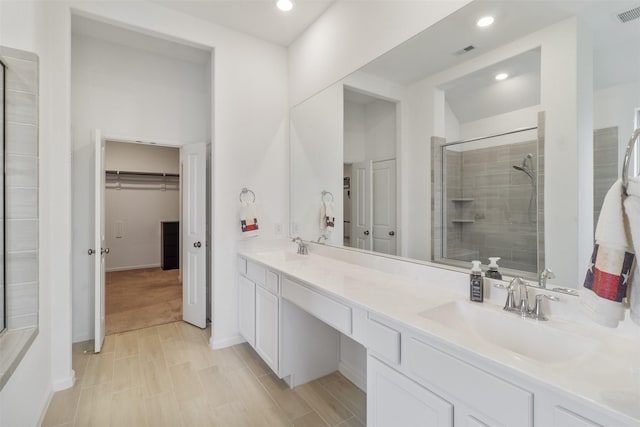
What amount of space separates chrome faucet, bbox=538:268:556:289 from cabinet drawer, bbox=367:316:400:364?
2.15ft

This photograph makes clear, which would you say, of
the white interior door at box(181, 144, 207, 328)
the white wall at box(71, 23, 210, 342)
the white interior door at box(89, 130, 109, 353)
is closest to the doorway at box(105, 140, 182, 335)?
the white interior door at box(181, 144, 207, 328)

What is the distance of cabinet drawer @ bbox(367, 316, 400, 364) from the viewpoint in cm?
121

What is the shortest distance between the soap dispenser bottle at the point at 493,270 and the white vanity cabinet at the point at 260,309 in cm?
134

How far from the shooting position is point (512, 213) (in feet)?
4.56

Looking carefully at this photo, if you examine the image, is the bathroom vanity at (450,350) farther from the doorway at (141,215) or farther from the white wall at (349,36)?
the doorway at (141,215)

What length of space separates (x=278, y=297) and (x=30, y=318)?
4.69 feet

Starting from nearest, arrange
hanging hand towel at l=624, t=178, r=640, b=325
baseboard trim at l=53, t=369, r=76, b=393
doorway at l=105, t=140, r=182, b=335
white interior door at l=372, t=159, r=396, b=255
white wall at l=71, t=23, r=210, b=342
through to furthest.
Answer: hanging hand towel at l=624, t=178, r=640, b=325 < white interior door at l=372, t=159, r=396, b=255 < baseboard trim at l=53, t=369, r=76, b=393 < white wall at l=71, t=23, r=210, b=342 < doorway at l=105, t=140, r=182, b=335

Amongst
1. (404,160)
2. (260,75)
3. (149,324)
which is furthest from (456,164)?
(149,324)

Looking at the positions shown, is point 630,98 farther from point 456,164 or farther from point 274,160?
point 274,160

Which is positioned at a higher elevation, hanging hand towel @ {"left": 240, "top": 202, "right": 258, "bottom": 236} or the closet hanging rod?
the closet hanging rod

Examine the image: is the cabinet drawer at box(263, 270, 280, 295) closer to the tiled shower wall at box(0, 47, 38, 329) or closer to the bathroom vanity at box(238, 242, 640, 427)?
the bathroom vanity at box(238, 242, 640, 427)

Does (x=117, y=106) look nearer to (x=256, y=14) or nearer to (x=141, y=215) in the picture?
(x=256, y=14)

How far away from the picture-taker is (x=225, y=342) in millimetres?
2799

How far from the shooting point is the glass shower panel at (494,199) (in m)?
1.32
